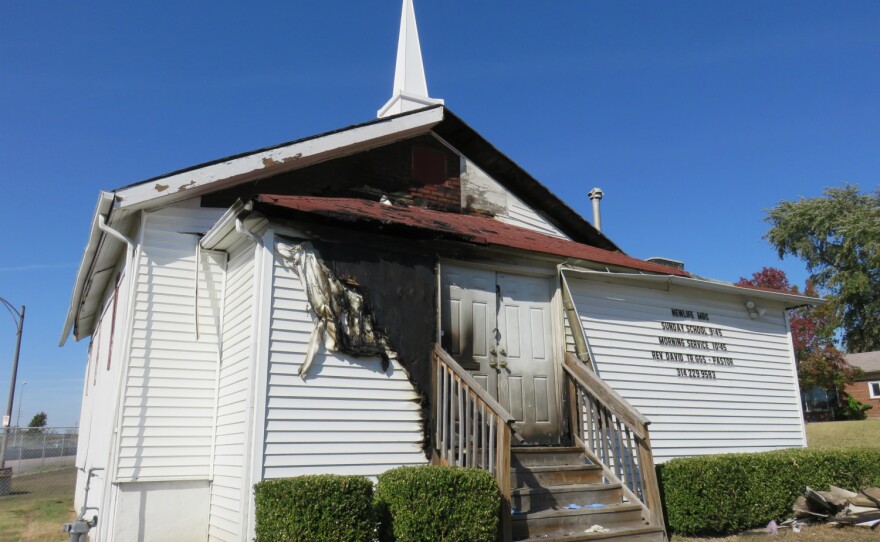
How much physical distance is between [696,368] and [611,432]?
11.8 feet

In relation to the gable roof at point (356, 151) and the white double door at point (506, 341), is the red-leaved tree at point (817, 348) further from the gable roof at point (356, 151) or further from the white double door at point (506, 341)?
the white double door at point (506, 341)

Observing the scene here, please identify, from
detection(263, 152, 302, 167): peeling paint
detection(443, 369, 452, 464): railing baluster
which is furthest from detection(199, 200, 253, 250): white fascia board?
detection(443, 369, 452, 464): railing baluster

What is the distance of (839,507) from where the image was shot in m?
8.43

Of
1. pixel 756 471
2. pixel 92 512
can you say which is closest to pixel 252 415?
pixel 92 512

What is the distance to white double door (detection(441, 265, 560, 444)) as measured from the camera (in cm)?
876

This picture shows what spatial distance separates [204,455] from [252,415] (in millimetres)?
1732

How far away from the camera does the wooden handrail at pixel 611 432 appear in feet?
25.1

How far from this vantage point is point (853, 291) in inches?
1519

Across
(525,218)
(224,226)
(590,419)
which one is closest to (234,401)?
(224,226)

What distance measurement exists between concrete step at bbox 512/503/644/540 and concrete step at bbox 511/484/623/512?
13 cm

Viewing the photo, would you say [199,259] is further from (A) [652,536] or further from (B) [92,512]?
(A) [652,536]

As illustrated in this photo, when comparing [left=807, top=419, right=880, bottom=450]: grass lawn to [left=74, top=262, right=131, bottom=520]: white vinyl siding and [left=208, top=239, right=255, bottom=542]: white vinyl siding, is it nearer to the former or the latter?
[left=208, top=239, right=255, bottom=542]: white vinyl siding

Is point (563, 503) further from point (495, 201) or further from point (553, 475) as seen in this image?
point (495, 201)

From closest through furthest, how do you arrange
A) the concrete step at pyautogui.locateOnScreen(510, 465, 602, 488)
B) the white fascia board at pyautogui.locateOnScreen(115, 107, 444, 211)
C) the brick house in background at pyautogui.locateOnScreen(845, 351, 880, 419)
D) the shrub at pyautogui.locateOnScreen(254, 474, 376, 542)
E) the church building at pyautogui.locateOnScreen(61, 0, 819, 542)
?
the shrub at pyautogui.locateOnScreen(254, 474, 376, 542), the church building at pyautogui.locateOnScreen(61, 0, 819, 542), the concrete step at pyautogui.locateOnScreen(510, 465, 602, 488), the white fascia board at pyautogui.locateOnScreen(115, 107, 444, 211), the brick house in background at pyautogui.locateOnScreen(845, 351, 880, 419)
